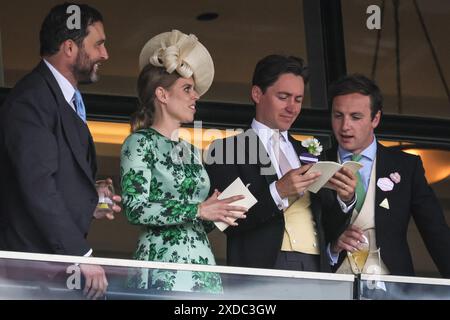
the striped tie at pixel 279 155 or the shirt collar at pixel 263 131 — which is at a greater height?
the shirt collar at pixel 263 131

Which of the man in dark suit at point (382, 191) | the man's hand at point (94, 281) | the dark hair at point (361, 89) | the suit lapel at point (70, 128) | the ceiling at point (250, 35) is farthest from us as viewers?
the ceiling at point (250, 35)

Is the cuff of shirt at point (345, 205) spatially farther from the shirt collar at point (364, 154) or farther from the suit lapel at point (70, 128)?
the suit lapel at point (70, 128)

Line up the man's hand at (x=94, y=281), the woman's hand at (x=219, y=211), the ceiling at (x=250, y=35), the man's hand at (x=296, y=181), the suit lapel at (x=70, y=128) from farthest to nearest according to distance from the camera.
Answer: the ceiling at (x=250, y=35)
the man's hand at (x=296, y=181)
the woman's hand at (x=219, y=211)
the suit lapel at (x=70, y=128)
the man's hand at (x=94, y=281)

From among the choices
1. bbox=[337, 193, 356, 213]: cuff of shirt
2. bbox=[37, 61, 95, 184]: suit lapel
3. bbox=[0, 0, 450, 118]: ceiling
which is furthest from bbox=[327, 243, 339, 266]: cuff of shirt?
bbox=[0, 0, 450, 118]: ceiling

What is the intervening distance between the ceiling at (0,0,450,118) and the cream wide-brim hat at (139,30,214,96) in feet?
5.26

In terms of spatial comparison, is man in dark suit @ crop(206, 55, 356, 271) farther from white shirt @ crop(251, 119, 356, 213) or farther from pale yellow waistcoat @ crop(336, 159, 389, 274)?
pale yellow waistcoat @ crop(336, 159, 389, 274)

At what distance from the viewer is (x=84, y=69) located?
4492 millimetres

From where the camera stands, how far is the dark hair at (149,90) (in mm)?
4645

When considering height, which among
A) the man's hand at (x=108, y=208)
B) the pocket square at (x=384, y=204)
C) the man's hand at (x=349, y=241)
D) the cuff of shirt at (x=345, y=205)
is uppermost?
the pocket square at (x=384, y=204)

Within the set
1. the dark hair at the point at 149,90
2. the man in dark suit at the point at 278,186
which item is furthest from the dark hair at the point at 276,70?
the dark hair at the point at 149,90

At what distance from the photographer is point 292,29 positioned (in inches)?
259

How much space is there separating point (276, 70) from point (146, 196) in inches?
37.8

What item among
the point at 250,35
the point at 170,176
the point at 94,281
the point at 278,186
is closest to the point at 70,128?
the point at 170,176

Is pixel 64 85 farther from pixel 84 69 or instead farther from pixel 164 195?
pixel 164 195
